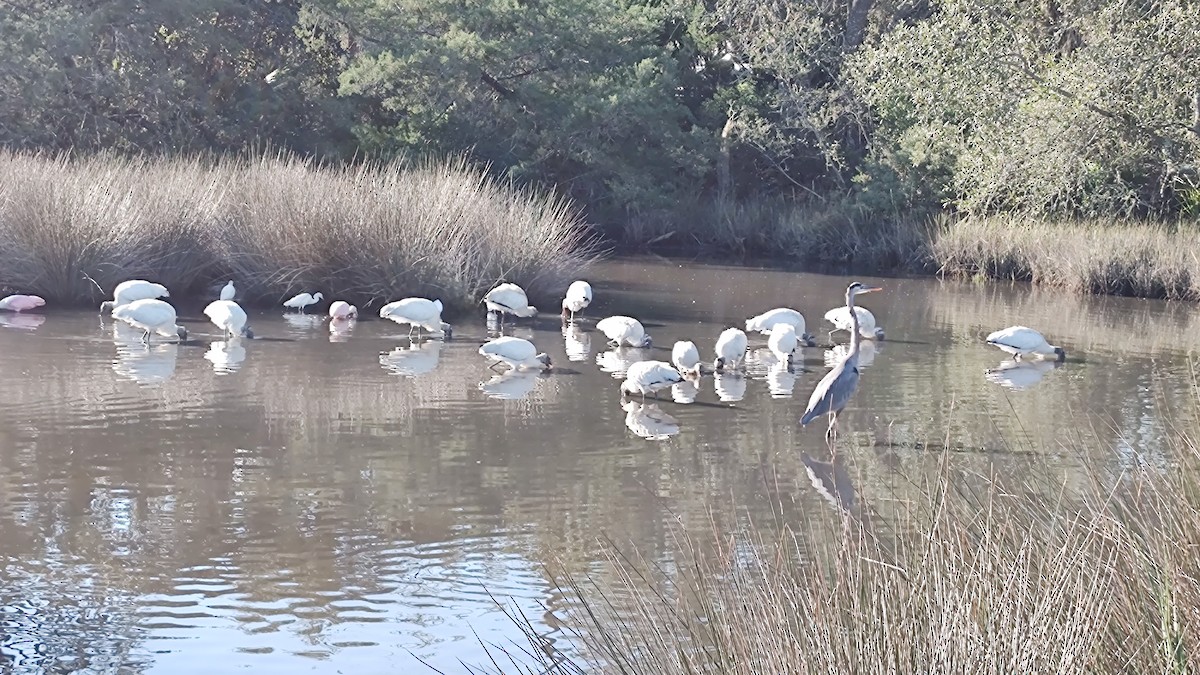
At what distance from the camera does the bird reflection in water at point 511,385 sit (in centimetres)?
1157

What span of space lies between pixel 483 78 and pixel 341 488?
20.5 m

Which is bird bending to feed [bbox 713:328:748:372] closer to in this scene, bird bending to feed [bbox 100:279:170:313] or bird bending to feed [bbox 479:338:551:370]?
bird bending to feed [bbox 479:338:551:370]

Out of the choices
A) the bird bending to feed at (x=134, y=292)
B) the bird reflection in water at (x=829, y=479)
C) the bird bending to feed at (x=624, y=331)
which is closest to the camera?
the bird reflection in water at (x=829, y=479)

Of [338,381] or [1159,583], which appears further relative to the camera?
[338,381]

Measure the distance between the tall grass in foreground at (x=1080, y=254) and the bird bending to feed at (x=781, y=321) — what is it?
9023 millimetres

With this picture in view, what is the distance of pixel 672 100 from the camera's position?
29.4 meters

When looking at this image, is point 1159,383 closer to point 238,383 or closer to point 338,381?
point 338,381

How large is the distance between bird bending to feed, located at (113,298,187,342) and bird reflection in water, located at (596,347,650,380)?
4.16 metres

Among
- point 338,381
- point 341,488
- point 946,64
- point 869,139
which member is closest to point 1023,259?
point 946,64

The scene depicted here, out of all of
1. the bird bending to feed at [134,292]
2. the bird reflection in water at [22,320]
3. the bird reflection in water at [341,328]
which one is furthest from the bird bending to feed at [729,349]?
the bird reflection in water at [22,320]

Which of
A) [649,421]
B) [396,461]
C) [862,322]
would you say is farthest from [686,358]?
[396,461]

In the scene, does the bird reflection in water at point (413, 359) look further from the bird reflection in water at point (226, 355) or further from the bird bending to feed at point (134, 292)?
the bird bending to feed at point (134, 292)

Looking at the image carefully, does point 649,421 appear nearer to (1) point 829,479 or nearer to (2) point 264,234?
(1) point 829,479

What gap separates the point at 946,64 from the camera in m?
23.1
